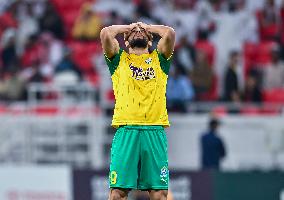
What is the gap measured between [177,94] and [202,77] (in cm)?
91

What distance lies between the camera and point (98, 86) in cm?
1884

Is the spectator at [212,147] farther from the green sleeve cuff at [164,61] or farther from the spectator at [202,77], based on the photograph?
the green sleeve cuff at [164,61]

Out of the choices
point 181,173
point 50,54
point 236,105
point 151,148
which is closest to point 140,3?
point 50,54

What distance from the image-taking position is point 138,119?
9.44m

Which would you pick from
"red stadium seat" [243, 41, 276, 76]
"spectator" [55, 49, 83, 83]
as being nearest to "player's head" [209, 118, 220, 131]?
"red stadium seat" [243, 41, 276, 76]

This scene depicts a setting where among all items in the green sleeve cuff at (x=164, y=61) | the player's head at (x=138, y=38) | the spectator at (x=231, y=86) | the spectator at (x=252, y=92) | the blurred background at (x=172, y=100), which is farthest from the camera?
the spectator at (x=231, y=86)

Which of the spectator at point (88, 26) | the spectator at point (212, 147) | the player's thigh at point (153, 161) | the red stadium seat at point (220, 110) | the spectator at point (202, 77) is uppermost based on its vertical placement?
the spectator at point (88, 26)

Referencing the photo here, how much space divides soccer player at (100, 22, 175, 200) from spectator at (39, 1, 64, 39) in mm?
12142

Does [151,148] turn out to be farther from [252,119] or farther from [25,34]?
[25,34]

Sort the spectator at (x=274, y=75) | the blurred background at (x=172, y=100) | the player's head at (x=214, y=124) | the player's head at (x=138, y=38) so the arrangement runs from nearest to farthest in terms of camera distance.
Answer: the player's head at (x=138, y=38) < the blurred background at (x=172, y=100) < the player's head at (x=214, y=124) < the spectator at (x=274, y=75)

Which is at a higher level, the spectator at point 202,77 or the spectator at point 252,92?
the spectator at point 202,77

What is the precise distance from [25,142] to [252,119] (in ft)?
13.2

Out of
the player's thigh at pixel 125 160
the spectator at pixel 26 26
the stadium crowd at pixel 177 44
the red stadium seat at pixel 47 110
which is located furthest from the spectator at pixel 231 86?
the player's thigh at pixel 125 160

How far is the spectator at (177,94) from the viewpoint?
A: 18.3 meters
